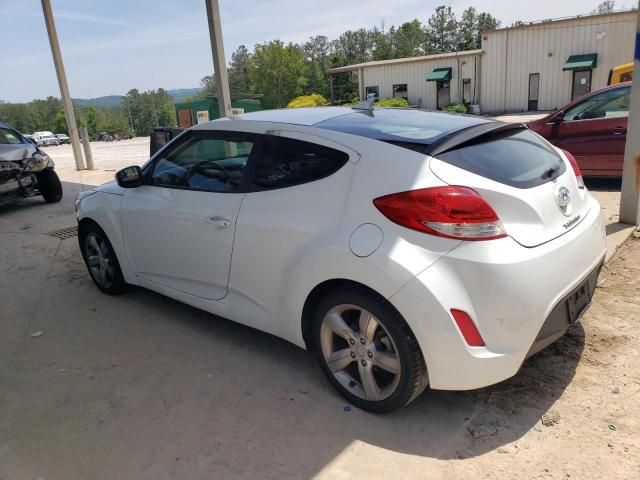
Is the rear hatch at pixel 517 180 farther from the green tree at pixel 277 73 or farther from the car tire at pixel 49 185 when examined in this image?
the green tree at pixel 277 73

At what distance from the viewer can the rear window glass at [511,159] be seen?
7.92ft

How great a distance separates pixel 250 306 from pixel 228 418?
26.2 inches

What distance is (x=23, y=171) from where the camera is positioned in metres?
8.64

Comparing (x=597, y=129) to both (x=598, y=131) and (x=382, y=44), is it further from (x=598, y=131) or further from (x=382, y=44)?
(x=382, y=44)

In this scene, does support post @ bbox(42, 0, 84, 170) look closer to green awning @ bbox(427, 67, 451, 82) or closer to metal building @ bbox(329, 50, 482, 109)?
metal building @ bbox(329, 50, 482, 109)

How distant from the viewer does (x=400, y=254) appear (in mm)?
2266

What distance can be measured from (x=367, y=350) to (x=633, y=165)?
3972mm

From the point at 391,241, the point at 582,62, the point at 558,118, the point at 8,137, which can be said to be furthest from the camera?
the point at 582,62

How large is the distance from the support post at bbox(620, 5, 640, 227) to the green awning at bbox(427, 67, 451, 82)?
29.7 m

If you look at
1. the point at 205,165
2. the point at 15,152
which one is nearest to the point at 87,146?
the point at 15,152

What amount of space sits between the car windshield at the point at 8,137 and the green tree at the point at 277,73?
42.5 m

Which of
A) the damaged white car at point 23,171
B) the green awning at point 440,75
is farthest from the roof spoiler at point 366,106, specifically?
the green awning at point 440,75

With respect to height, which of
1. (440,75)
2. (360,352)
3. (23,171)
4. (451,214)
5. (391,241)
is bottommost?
(360,352)

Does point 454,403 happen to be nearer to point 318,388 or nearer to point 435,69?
point 318,388
